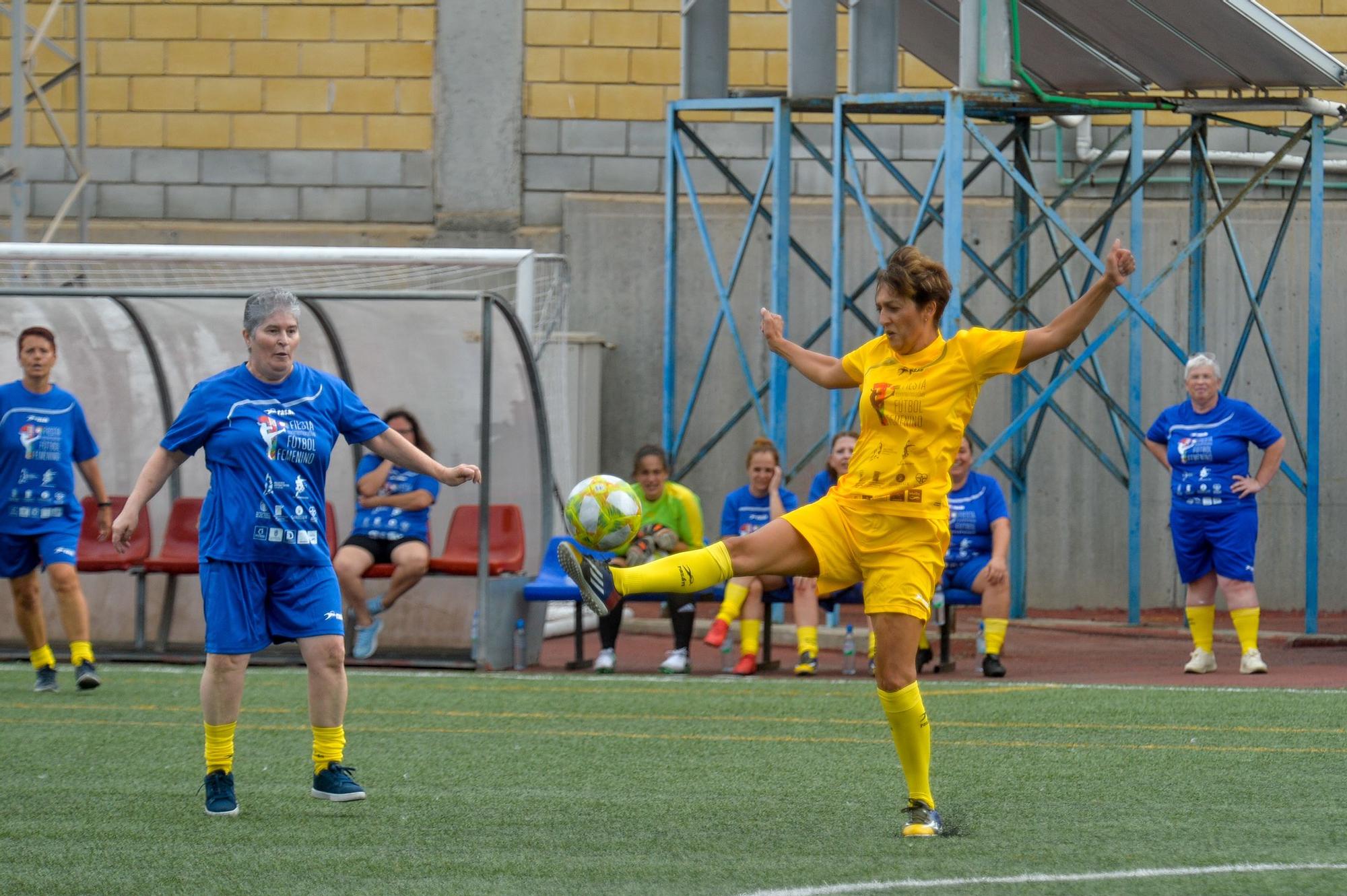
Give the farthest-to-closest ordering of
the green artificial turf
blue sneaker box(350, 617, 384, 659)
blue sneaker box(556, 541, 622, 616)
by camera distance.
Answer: blue sneaker box(350, 617, 384, 659) < blue sneaker box(556, 541, 622, 616) < the green artificial turf

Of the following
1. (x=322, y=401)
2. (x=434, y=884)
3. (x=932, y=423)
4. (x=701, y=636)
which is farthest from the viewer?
(x=701, y=636)

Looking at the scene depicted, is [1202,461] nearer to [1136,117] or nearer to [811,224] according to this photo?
[1136,117]

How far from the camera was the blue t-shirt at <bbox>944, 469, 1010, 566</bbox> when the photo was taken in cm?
1161

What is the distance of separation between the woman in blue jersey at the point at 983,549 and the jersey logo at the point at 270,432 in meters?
5.79

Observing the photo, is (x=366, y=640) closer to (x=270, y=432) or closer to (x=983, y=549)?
(x=983, y=549)

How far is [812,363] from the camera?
6578 millimetres

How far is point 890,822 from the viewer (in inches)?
243

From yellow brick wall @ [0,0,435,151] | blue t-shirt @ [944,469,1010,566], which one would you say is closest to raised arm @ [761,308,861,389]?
blue t-shirt @ [944,469,1010,566]

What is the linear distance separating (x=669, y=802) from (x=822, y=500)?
128cm

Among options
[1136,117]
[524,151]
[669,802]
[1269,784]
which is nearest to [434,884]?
[669,802]

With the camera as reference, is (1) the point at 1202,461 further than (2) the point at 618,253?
No

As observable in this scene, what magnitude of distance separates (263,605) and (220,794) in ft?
2.22

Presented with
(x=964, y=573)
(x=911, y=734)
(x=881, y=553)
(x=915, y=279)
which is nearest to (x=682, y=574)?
(x=881, y=553)

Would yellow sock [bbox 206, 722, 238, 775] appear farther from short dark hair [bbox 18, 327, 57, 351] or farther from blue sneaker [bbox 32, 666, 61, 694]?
short dark hair [bbox 18, 327, 57, 351]
